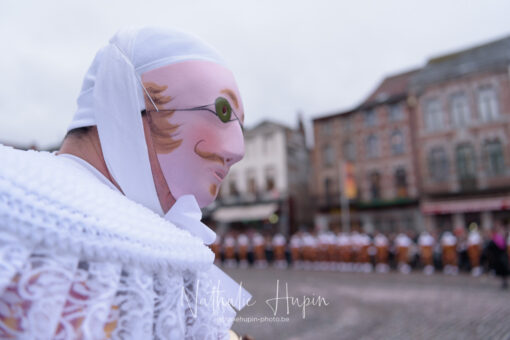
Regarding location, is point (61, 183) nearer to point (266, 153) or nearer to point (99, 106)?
point (99, 106)

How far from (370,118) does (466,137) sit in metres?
5.63

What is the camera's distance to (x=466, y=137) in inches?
815

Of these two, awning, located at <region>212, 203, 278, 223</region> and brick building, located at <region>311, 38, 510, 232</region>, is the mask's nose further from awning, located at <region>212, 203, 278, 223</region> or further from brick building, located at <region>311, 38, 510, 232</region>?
awning, located at <region>212, 203, 278, 223</region>

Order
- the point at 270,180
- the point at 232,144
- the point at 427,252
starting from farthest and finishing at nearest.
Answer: the point at 270,180
the point at 427,252
the point at 232,144

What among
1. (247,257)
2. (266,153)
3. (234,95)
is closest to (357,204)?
(266,153)

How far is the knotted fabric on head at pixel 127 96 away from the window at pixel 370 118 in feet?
78.6

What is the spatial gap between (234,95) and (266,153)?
25.5 meters

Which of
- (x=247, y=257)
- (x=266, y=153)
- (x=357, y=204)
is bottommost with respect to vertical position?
(x=247, y=257)

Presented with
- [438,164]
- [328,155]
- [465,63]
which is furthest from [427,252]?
[465,63]

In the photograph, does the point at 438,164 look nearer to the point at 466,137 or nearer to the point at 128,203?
the point at 466,137

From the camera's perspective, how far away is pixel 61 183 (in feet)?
2.21

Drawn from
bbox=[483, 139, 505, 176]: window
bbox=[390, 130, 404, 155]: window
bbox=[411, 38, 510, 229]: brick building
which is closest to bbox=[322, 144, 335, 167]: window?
bbox=[390, 130, 404, 155]: window

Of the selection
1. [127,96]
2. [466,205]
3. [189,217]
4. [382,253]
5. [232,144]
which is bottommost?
[382,253]

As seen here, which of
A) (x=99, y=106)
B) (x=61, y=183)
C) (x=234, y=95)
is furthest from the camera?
(x=234, y=95)
